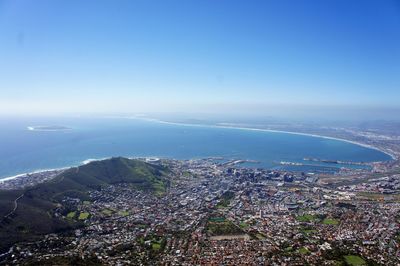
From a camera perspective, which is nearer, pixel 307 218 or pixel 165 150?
pixel 307 218

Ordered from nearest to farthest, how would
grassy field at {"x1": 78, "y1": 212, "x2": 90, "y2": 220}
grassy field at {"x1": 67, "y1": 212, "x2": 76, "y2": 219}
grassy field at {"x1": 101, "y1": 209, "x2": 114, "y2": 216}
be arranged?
1. grassy field at {"x1": 78, "y1": 212, "x2": 90, "y2": 220}
2. grassy field at {"x1": 67, "y1": 212, "x2": 76, "y2": 219}
3. grassy field at {"x1": 101, "y1": 209, "x2": 114, "y2": 216}

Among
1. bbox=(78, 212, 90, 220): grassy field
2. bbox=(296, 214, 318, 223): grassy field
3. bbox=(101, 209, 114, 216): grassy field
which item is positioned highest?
bbox=(296, 214, 318, 223): grassy field

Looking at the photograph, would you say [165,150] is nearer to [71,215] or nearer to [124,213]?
[124,213]

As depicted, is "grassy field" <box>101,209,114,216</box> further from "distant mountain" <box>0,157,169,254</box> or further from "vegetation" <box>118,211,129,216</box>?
"distant mountain" <box>0,157,169,254</box>

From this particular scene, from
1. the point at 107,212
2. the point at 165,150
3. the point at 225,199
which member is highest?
the point at 165,150

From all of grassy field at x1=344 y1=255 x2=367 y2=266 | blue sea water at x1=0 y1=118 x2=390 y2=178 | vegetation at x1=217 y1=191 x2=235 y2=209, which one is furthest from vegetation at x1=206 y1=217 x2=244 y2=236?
blue sea water at x1=0 y1=118 x2=390 y2=178

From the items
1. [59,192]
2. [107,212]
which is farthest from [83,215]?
[59,192]
